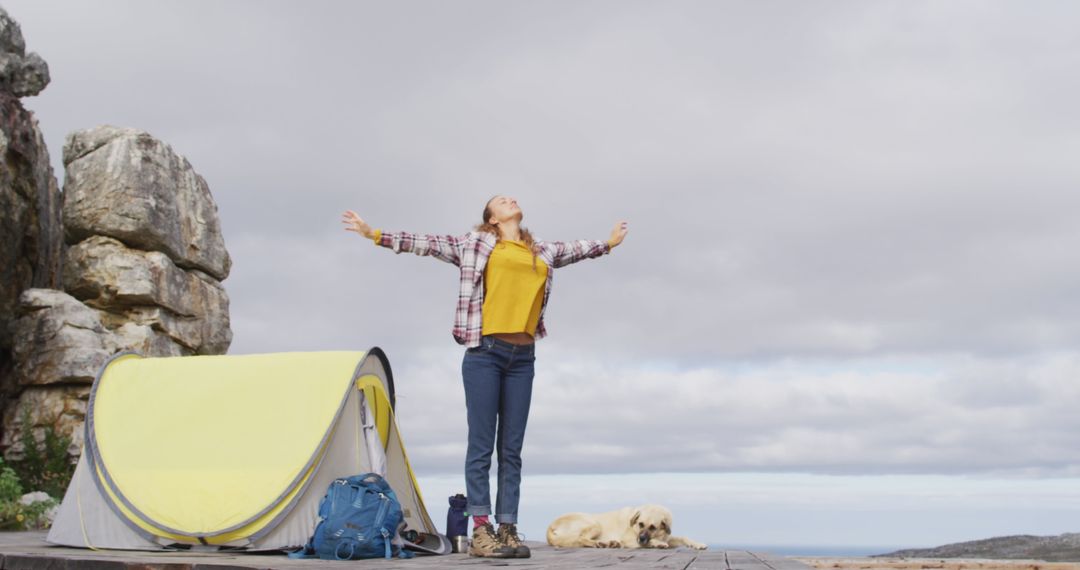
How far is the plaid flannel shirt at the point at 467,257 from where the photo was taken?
805 cm

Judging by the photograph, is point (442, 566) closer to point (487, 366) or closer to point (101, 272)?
point (487, 366)

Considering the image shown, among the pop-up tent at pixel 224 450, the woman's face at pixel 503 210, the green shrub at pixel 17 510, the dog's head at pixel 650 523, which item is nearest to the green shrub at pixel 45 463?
the green shrub at pixel 17 510

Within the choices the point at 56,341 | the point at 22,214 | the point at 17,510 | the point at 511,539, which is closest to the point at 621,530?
the point at 511,539

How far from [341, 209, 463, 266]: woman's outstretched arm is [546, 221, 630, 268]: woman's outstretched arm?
872 mm

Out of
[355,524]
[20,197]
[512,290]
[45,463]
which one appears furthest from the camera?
[20,197]

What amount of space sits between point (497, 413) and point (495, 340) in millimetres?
653

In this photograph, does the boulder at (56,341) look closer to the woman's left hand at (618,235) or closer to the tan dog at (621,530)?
the tan dog at (621,530)

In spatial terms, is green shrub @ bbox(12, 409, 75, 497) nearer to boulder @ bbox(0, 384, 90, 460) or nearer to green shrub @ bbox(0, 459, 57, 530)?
boulder @ bbox(0, 384, 90, 460)

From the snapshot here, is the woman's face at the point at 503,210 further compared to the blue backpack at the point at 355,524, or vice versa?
the woman's face at the point at 503,210

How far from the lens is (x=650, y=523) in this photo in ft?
38.6

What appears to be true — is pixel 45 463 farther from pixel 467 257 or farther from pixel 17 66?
pixel 467 257

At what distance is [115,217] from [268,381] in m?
15.0

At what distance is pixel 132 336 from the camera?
2131 cm

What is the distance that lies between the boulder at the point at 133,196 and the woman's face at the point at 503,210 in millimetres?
16382
